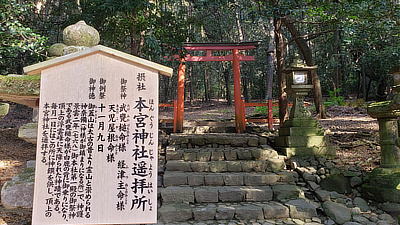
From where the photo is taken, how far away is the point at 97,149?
8.62ft

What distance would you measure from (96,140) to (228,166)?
3.22 meters

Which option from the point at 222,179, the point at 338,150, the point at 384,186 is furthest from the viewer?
the point at 338,150

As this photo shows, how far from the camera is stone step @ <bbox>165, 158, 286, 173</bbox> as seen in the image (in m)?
5.23

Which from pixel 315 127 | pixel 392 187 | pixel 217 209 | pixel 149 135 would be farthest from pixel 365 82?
pixel 149 135

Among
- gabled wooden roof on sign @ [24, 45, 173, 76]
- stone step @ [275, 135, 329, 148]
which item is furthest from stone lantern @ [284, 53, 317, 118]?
gabled wooden roof on sign @ [24, 45, 173, 76]

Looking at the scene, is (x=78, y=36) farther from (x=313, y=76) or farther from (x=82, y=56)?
(x=313, y=76)

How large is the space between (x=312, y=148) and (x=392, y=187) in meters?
1.57

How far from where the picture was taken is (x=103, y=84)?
2727 millimetres

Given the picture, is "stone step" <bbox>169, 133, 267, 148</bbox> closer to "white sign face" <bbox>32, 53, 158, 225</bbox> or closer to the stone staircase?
the stone staircase

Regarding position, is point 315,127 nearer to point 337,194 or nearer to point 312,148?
point 312,148

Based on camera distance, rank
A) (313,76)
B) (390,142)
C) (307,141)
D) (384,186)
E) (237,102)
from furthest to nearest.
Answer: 1. (313,76)
2. (237,102)
3. (307,141)
4. (390,142)
5. (384,186)

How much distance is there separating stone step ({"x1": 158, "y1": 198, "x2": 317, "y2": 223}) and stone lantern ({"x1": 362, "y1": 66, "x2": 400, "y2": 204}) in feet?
4.12

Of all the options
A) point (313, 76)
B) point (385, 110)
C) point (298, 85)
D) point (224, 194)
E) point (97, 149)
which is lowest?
point (224, 194)

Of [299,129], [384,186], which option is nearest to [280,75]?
[299,129]
